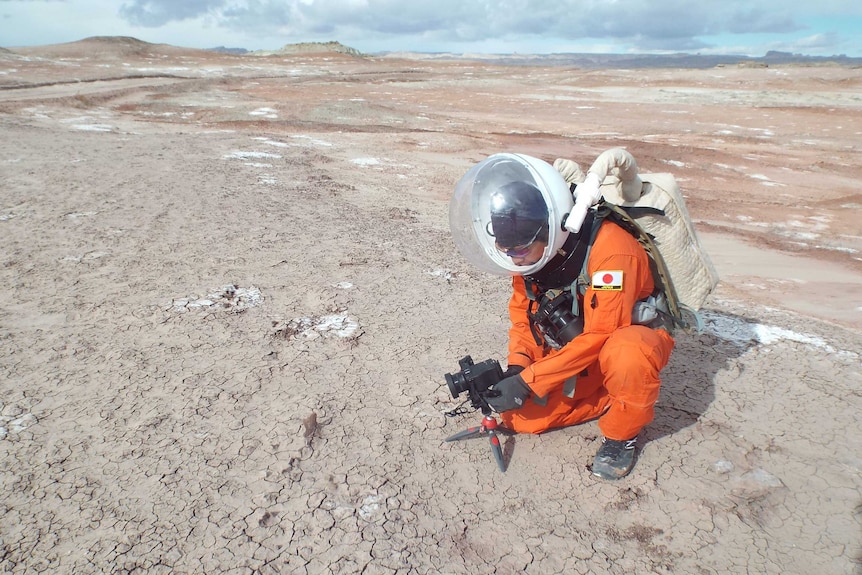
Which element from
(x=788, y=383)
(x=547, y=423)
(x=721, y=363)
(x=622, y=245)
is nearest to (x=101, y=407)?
(x=547, y=423)

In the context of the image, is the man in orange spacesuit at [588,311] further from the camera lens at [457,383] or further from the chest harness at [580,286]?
the camera lens at [457,383]

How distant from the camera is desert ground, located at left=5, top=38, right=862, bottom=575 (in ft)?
6.18

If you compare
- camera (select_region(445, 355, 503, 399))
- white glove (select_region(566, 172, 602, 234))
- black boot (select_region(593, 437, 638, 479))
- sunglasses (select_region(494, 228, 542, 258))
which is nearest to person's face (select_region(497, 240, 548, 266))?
sunglasses (select_region(494, 228, 542, 258))

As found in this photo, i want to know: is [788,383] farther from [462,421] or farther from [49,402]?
[49,402]

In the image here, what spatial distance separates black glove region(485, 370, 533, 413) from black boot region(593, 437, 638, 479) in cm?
39

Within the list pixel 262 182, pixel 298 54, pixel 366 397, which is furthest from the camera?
pixel 298 54

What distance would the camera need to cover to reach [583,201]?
2.01m

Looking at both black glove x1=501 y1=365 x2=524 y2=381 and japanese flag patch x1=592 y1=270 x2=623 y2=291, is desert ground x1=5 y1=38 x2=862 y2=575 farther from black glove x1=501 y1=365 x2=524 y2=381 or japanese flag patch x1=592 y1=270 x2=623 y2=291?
japanese flag patch x1=592 y1=270 x2=623 y2=291

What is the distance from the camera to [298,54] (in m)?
50.0

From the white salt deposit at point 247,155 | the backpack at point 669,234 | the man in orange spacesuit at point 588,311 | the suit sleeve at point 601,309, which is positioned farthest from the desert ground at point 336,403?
the white salt deposit at point 247,155

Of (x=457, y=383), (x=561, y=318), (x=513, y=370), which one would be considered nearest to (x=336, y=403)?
(x=457, y=383)

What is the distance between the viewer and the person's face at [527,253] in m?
2.08

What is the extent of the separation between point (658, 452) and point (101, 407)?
2226 mm

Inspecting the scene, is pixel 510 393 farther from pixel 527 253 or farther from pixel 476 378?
pixel 527 253
